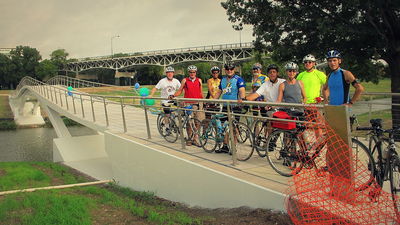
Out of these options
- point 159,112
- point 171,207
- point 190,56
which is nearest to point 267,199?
point 171,207

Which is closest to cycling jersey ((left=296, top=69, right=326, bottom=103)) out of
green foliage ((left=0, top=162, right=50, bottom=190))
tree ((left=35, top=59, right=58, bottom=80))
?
green foliage ((left=0, top=162, right=50, bottom=190))

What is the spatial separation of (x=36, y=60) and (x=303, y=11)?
10067 cm

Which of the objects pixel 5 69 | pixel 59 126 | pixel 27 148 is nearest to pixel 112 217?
pixel 59 126

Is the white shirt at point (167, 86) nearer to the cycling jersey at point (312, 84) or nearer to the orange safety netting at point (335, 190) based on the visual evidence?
the cycling jersey at point (312, 84)

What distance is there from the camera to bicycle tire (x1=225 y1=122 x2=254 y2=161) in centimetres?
602

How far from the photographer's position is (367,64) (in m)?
12.1

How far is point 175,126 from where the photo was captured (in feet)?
27.3

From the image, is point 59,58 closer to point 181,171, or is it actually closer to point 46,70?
point 46,70

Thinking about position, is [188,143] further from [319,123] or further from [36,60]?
[36,60]

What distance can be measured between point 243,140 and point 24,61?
4078 inches

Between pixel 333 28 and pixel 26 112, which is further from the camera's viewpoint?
pixel 26 112

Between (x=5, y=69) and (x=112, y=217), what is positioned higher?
Answer: (x=5, y=69)

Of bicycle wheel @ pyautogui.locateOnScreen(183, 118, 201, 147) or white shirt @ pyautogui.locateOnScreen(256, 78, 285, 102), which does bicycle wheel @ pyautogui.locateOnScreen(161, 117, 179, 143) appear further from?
white shirt @ pyautogui.locateOnScreen(256, 78, 285, 102)

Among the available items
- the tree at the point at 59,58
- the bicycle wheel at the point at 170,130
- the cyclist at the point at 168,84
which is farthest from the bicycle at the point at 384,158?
the tree at the point at 59,58
